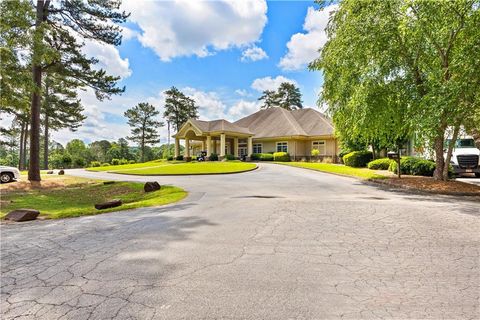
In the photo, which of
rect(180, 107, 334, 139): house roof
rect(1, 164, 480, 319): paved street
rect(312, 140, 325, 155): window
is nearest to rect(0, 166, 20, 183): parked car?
rect(1, 164, 480, 319): paved street

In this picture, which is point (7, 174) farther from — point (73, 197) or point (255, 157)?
point (255, 157)

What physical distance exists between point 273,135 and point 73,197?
2924 centimetres

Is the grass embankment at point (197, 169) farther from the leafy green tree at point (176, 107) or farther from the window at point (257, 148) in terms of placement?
the leafy green tree at point (176, 107)

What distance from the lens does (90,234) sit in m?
6.01

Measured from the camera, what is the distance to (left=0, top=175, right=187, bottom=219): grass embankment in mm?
9820

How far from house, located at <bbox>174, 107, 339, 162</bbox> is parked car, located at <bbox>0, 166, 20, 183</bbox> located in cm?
2187

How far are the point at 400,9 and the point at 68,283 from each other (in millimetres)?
14308

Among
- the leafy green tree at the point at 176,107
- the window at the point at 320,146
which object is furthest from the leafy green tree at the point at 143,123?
the window at the point at 320,146

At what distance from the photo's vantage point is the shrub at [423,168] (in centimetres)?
1656

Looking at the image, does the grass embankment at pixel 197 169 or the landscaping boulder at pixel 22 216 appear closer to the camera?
the landscaping boulder at pixel 22 216

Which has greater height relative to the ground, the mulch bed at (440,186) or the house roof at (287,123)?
the house roof at (287,123)

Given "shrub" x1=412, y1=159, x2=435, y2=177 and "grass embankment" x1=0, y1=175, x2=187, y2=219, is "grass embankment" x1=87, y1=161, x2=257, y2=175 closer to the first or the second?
"grass embankment" x1=0, y1=175, x2=187, y2=219

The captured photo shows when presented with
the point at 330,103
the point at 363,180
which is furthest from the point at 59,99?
the point at 363,180

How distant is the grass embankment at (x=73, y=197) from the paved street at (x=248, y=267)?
2.64 meters
